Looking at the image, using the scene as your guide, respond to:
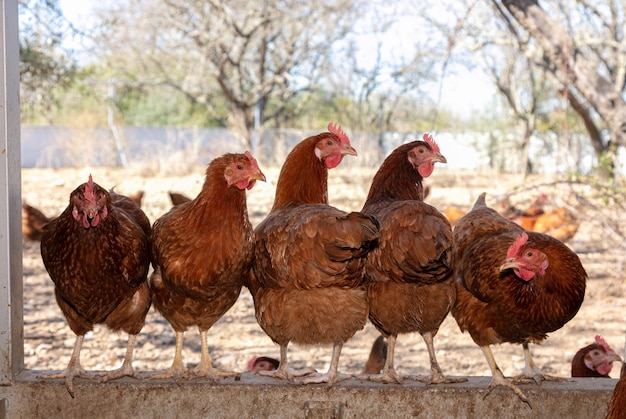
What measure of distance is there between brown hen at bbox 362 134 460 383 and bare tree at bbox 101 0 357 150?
12.7m

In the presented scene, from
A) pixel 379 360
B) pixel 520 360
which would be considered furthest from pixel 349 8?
pixel 379 360

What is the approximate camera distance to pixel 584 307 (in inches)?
248

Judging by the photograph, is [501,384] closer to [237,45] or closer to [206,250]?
[206,250]

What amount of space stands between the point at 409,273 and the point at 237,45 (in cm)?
1434

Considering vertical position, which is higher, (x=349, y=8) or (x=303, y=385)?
(x=349, y=8)

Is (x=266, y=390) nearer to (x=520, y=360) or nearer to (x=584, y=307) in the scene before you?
(x=520, y=360)

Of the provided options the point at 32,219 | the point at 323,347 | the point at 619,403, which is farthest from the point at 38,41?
the point at 619,403

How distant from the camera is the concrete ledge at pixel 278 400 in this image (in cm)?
274

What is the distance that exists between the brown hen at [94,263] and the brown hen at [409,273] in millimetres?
1045

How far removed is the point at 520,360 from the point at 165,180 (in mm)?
9948

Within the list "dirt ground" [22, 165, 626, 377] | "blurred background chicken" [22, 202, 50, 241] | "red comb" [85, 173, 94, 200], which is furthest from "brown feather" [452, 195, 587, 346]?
"blurred background chicken" [22, 202, 50, 241]

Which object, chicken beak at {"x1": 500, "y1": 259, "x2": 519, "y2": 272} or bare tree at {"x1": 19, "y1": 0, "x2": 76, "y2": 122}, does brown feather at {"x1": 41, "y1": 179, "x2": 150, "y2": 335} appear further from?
bare tree at {"x1": 19, "y1": 0, "x2": 76, "y2": 122}

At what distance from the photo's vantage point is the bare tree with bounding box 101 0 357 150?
1498 centimetres

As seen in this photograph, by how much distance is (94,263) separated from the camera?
8.87 feet
